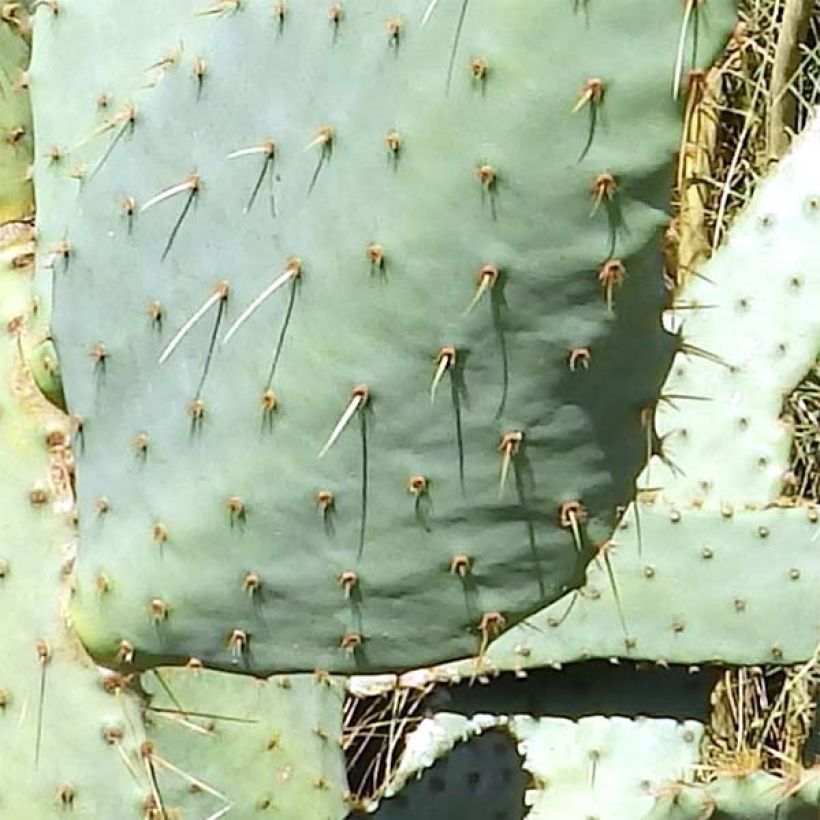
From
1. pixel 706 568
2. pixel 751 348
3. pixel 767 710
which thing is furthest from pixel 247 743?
pixel 767 710

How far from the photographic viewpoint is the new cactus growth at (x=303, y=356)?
0.77 m

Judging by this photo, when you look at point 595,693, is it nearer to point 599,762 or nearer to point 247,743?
point 599,762

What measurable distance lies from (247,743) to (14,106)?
49 centimetres

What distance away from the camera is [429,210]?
80cm

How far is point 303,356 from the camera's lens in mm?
874

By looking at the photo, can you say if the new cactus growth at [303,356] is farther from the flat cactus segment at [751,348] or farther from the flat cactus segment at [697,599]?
the flat cactus segment at [751,348]

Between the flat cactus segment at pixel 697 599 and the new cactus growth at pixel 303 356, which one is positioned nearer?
the new cactus growth at pixel 303 356

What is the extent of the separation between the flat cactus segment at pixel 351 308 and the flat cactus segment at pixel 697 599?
0.58 m

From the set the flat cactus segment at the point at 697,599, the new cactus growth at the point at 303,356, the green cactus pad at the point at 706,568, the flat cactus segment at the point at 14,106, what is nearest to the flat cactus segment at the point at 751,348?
the green cactus pad at the point at 706,568

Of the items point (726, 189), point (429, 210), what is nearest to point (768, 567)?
point (429, 210)

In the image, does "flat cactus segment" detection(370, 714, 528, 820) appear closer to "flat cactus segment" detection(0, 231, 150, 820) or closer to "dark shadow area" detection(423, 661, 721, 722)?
"dark shadow area" detection(423, 661, 721, 722)

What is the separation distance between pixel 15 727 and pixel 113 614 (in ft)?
0.51

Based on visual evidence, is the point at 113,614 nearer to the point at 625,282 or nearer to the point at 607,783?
the point at 625,282

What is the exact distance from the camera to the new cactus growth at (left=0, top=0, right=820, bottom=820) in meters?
0.77
